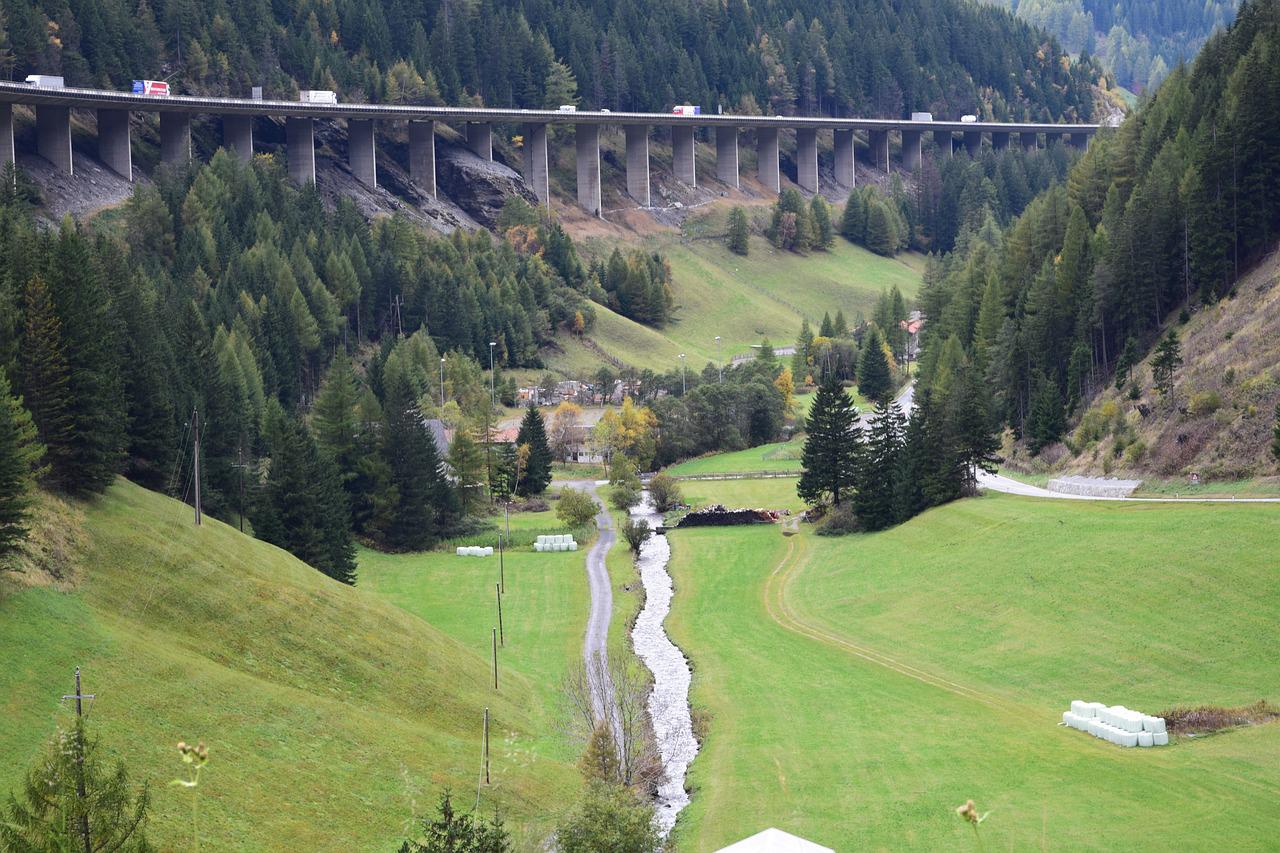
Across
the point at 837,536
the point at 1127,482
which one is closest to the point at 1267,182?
the point at 1127,482

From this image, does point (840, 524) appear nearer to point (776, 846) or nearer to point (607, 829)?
point (607, 829)

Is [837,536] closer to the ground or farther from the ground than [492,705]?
closer to the ground

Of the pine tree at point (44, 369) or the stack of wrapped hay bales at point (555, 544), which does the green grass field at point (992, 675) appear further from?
the pine tree at point (44, 369)

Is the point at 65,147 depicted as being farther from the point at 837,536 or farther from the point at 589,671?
the point at 589,671

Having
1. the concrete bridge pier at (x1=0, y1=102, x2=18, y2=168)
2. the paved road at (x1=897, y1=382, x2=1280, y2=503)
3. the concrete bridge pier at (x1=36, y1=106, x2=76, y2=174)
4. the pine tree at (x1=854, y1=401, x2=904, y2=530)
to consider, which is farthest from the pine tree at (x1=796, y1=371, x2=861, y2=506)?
the concrete bridge pier at (x1=36, y1=106, x2=76, y2=174)

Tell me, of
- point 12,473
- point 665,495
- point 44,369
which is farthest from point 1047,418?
point 12,473

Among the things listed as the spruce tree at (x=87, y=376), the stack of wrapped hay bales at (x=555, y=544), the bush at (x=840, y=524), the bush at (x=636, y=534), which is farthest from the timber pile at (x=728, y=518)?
the spruce tree at (x=87, y=376)

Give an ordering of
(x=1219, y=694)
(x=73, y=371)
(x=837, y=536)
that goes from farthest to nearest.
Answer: (x=837, y=536)
(x=73, y=371)
(x=1219, y=694)
